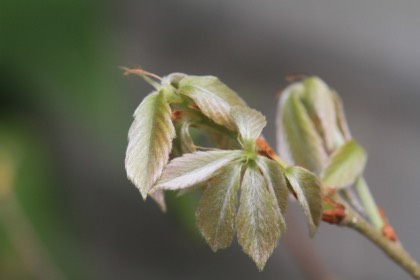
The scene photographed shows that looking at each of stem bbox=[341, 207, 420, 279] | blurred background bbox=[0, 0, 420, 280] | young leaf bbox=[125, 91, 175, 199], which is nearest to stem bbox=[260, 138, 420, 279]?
stem bbox=[341, 207, 420, 279]

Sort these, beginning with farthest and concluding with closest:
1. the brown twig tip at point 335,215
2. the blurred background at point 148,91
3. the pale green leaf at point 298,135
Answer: the blurred background at point 148,91 → the pale green leaf at point 298,135 → the brown twig tip at point 335,215

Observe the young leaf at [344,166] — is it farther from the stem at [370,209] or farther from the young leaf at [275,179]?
the young leaf at [275,179]

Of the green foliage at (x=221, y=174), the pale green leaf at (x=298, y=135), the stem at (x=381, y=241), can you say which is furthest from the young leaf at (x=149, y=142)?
the pale green leaf at (x=298, y=135)

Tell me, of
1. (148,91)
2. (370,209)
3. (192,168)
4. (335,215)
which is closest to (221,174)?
(192,168)

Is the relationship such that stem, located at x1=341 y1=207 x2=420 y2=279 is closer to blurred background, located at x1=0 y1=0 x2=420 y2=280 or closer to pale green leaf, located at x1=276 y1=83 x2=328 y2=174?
pale green leaf, located at x1=276 y1=83 x2=328 y2=174

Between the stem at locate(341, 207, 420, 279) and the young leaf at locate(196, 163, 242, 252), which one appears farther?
the stem at locate(341, 207, 420, 279)

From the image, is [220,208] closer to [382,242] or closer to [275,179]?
[275,179]
